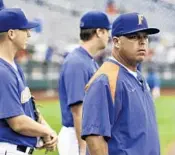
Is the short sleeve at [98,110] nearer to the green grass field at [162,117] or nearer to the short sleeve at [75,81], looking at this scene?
the short sleeve at [75,81]

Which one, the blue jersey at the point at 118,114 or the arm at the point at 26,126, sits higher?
the blue jersey at the point at 118,114

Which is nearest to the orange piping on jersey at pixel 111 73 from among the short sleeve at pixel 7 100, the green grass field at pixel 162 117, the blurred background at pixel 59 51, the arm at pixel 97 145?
the arm at pixel 97 145

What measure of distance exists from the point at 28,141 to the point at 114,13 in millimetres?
18316

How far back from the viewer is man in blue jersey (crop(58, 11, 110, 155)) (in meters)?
6.05

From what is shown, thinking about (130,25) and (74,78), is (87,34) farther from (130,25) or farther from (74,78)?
(130,25)

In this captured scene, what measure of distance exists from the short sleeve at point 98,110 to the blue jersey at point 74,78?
181cm

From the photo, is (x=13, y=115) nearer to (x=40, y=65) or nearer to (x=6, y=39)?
(x=6, y=39)

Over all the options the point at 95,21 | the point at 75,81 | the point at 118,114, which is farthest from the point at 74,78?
the point at 118,114

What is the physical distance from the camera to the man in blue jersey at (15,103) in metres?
4.86

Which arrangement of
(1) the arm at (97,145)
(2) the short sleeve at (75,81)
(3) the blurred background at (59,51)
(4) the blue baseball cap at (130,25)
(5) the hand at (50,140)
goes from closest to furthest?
(1) the arm at (97,145) → (4) the blue baseball cap at (130,25) → (5) the hand at (50,140) → (2) the short sleeve at (75,81) → (3) the blurred background at (59,51)

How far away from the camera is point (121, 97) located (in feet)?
13.9

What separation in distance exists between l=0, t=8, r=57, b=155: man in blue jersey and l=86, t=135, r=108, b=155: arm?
2.76ft

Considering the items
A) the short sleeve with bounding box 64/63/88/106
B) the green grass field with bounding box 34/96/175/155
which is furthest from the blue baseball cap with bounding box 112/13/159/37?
the green grass field with bounding box 34/96/175/155

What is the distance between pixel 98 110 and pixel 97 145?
0.21 metres
